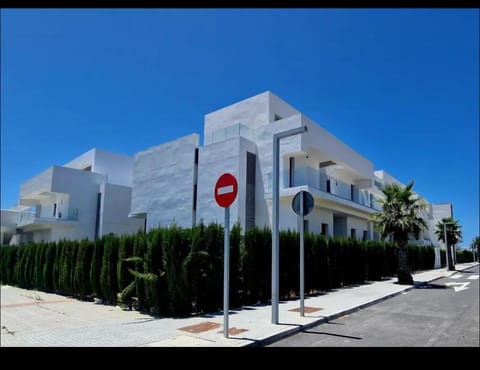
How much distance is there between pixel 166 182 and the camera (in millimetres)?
25844

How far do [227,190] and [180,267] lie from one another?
3217mm

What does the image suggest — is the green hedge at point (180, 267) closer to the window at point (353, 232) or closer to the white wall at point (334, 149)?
the white wall at point (334, 149)

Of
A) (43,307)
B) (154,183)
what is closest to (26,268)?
(43,307)

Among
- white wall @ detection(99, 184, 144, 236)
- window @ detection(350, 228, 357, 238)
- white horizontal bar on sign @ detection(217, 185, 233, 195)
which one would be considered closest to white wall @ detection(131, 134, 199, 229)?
white wall @ detection(99, 184, 144, 236)

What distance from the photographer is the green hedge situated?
9188 mm

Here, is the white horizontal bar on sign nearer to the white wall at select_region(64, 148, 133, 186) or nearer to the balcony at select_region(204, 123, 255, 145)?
the balcony at select_region(204, 123, 255, 145)

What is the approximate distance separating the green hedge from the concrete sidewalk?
62 centimetres

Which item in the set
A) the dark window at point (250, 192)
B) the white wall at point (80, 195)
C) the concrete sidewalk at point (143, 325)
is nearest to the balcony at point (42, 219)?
the white wall at point (80, 195)

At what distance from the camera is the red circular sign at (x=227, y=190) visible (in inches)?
271

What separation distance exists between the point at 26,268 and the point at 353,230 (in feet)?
74.9

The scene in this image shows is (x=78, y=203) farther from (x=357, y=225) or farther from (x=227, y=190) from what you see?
(x=227, y=190)
